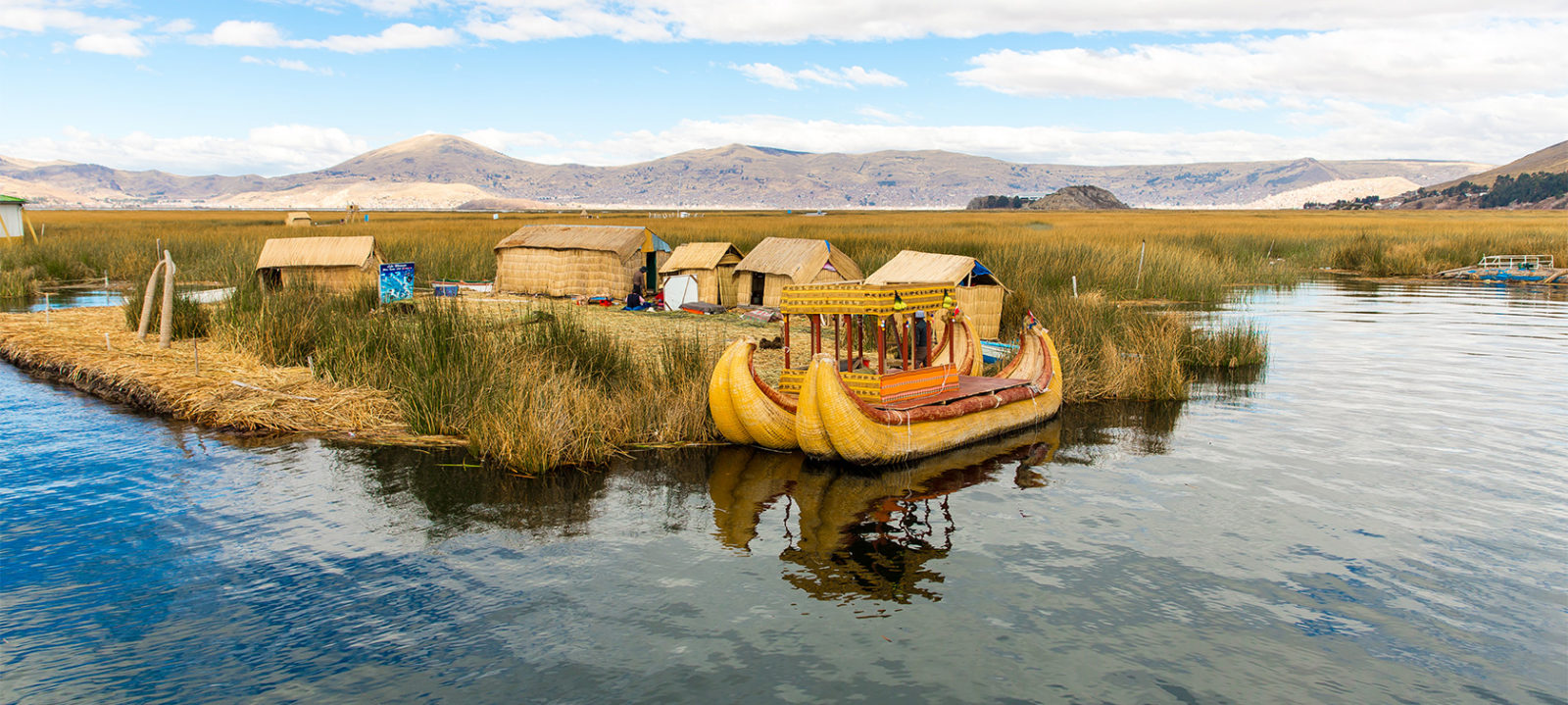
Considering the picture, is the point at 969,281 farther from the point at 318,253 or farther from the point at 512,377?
the point at 318,253

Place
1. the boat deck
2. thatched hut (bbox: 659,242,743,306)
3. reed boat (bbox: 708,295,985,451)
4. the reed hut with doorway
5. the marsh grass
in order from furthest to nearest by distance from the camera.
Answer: the reed hut with doorway
thatched hut (bbox: 659,242,743,306)
the marsh grass
the boat deck
reed boat (bbox: 708,295,985,451)

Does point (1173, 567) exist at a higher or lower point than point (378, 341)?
lower

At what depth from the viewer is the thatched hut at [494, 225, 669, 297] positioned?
24688mm

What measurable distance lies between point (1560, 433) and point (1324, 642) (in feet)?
28.7

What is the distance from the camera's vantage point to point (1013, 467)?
1136cm

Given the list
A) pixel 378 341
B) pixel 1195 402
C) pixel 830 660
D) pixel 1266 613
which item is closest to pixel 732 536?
pixel 830 660

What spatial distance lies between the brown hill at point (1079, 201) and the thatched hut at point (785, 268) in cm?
11005

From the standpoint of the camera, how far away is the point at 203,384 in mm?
13367

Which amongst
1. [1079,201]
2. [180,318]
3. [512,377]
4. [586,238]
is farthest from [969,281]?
[1079,201]

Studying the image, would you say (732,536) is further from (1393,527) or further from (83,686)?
(1393,527)

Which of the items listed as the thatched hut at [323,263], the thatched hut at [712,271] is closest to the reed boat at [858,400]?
the thatched hut at [712,271]

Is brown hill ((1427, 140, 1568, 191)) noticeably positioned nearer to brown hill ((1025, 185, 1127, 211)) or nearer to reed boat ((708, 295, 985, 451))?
brown hill ((1025, 185, 1127, 211))

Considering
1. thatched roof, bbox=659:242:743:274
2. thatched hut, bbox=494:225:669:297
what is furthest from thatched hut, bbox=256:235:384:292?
thatched roof, bbox=659:242:743:274

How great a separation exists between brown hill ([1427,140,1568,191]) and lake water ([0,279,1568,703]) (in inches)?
6432
